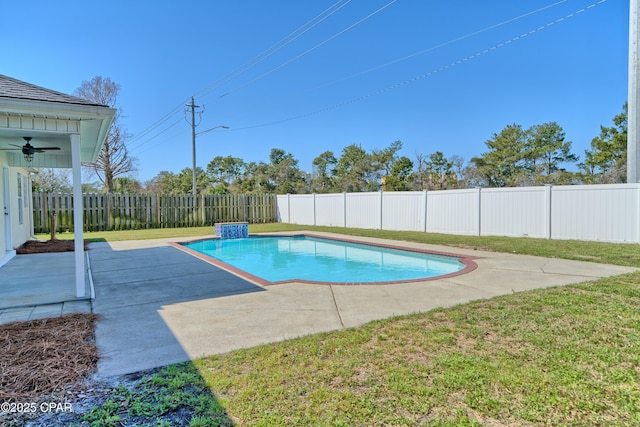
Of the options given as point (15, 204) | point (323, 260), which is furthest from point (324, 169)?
point (15, 204)

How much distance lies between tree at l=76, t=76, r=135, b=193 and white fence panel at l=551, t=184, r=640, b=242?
26522 millimetres

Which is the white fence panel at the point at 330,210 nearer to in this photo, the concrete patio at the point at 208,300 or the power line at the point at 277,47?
the power line at the point at 277,47

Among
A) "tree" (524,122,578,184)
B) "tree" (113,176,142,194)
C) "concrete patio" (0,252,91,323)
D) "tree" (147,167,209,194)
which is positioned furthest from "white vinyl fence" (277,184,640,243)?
"tree" (147,167,209,194)

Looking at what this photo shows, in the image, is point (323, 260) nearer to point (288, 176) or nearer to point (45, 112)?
point (45, 112)

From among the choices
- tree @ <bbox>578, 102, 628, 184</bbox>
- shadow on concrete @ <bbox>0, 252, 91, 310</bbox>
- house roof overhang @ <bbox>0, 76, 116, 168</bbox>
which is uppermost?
tree @ <bbox>578, 102, 628, 184</bbox>

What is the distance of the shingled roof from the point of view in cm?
473

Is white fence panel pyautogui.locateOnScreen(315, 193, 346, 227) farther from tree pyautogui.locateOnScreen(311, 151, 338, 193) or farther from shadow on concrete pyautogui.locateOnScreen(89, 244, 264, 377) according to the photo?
tree pyautogui.locateOnScreen(311, 151, 338, 193)

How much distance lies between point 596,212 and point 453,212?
15.1 ft

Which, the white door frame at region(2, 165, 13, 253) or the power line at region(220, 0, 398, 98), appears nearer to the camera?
the white door frame at region(2, 165, 13, 253)

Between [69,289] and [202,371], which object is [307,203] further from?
[202,371]

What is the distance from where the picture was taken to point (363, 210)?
58.5 feet

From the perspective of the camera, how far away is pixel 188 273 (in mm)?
7094

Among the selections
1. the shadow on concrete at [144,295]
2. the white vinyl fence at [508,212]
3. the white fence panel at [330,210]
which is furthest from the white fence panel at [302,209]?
the shadow on concrete at [144,295]

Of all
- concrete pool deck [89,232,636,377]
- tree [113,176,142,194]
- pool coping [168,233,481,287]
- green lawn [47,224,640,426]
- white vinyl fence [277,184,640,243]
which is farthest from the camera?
tree [113,176,142,194]
